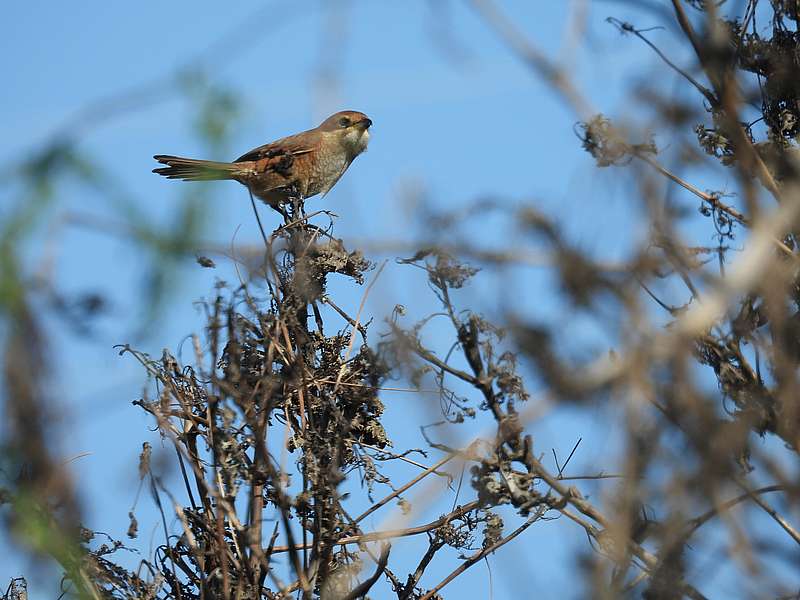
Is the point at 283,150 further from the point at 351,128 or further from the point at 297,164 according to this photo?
the point at 351,128

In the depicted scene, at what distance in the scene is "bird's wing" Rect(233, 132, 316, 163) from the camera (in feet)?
23.6

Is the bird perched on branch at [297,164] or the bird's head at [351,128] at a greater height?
the bird's head at [351,128]

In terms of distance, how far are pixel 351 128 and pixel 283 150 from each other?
2.24 ft

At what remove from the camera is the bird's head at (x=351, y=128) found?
24.8ft

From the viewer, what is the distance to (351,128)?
7723 millimetres

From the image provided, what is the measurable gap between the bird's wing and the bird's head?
0.25 metres

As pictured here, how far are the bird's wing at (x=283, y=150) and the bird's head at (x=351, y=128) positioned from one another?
253 millimetres

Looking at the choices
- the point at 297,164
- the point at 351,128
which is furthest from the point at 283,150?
the point at 351,128

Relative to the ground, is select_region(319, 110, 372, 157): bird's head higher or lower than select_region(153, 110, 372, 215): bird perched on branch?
higher

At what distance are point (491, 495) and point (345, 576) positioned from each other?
2.28ft

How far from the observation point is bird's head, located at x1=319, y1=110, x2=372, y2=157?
24.8ft

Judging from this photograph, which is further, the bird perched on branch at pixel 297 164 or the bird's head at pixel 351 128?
the bird's head at pixel 351 128

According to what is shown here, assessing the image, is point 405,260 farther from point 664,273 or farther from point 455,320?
point 664,273

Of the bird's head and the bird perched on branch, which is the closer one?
the bird perched on branch
